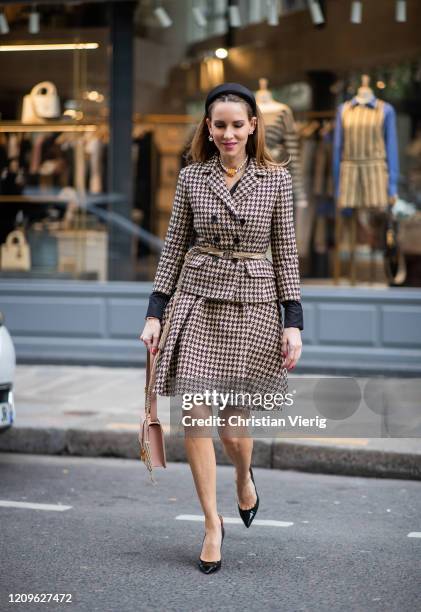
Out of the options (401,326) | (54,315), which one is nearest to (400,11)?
(401,326)

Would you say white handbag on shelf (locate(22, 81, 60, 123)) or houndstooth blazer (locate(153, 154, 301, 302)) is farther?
white handbag on shelf (locate(22, 81, 60, 123))

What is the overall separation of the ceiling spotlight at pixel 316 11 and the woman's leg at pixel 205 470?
21.2 ft

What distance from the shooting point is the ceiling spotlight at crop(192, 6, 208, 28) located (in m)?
10.5

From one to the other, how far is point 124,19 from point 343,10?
203 centimetres

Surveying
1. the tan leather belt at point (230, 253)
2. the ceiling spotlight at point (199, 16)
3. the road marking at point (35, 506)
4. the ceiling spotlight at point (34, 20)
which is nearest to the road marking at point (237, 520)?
the road marking at point (35, 506)

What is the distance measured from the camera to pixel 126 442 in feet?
23.7

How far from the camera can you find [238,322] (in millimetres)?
4551

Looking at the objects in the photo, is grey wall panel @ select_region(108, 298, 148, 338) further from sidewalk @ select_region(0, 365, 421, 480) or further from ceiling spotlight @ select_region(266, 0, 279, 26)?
ceiling spotlight @ select_region(266, 0, 279, 26)

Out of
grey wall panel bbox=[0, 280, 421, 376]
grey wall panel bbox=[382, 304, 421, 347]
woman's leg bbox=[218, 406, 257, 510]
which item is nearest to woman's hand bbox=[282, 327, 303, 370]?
woman's leg bbox=[218, 406, 257, 510]

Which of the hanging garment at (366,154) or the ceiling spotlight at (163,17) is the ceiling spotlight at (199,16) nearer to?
the ceiling spotlight at (163,17)

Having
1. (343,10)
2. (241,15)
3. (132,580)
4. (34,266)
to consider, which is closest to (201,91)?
(241,15)

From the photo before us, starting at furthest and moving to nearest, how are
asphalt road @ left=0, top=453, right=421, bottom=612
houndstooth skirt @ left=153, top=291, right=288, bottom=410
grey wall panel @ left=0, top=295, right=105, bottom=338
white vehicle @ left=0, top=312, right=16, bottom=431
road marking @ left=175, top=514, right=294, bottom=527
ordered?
1. grey wall panel @ left=0, top=295, right=105, bottom=338
2. white vehicle @ left=0, top=312, right=16, bottom=431
3. road marking @ left=175, top=514, right=294, bottom=527
4. houndstooth skirt @ left=153, top=291, right=288, bottom=410
5. asphalt road @ left=0, top=453, right=421, bottom=612

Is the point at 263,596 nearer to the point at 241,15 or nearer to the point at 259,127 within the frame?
the point at 259,127

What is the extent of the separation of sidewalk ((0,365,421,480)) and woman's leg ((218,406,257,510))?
2.04 meters
